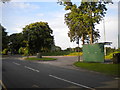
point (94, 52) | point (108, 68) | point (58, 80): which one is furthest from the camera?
point (94, 52)

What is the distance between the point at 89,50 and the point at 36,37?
132ft

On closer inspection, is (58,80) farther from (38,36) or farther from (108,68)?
(38,36)

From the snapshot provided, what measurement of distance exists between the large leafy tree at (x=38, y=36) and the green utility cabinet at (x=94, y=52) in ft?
129

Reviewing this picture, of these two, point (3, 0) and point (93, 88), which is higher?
point (3, 0)

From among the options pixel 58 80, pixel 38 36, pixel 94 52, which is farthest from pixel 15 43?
pixel 58 80

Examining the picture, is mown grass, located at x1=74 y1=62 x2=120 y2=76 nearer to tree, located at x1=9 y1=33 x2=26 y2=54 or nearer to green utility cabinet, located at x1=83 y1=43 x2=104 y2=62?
green utility cabinet, located at x1=83 y1=43 x2=104 y2=62

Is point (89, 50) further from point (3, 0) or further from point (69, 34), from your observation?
point (69, 34)

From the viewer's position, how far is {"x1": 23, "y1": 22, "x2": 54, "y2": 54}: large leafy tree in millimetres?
64750

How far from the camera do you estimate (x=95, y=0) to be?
2578 centimetres

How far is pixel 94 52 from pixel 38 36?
4292 centimetres

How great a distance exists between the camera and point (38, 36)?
216ft

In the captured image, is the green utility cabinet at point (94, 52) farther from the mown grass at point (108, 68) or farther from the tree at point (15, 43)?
the tree at point (15, 43)

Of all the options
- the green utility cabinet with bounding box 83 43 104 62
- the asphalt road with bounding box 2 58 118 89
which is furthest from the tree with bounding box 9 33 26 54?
the asphalt road with bounding box 2 58 118 89

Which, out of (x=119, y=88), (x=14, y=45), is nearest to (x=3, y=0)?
(x=119, y=88)
